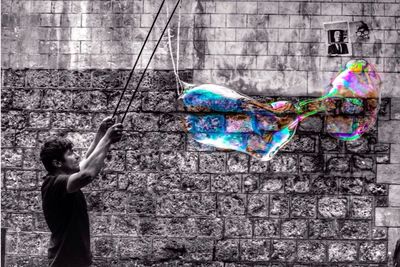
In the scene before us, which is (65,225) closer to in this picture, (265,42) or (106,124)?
(106,124)

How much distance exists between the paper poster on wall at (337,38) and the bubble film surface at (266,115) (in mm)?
219

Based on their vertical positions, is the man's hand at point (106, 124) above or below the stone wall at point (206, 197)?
above

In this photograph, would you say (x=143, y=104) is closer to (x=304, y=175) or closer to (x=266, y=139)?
(x=266, y=139)

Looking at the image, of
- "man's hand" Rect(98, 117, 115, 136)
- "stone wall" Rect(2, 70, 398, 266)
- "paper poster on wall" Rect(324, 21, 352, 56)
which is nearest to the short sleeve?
"man's hand" Rect(98, 117, 115, 136)

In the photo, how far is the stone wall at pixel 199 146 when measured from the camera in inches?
299

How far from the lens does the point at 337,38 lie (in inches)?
304

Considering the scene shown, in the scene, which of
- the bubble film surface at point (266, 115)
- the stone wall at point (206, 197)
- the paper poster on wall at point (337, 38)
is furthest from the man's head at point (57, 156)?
the paper poster on wall at point (337, 38)

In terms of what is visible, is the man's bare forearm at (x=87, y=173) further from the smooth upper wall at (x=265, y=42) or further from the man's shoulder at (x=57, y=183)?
the smooth upper wall at (x=265, y=42)

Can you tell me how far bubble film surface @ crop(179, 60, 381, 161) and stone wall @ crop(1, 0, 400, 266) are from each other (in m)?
0.12

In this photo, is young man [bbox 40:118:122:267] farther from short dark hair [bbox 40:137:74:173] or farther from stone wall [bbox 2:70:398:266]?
stone wall [bbox 2:70:398:266]

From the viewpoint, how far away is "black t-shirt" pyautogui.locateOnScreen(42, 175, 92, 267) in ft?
16.5

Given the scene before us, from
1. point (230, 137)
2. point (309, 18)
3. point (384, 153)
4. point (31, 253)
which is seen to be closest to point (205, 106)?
point (230, 137)

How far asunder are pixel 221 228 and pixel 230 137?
41.8 inches

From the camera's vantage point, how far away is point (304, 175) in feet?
25.1
